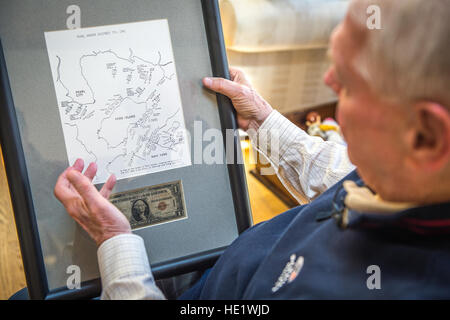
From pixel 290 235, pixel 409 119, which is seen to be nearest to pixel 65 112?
pixel 290 235

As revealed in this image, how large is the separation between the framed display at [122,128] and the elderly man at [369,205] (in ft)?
0.21

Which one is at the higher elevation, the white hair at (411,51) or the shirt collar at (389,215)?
the white hair at (411,51)

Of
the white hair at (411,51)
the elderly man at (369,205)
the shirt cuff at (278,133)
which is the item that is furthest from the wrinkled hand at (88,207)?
the white hair at (411,51)

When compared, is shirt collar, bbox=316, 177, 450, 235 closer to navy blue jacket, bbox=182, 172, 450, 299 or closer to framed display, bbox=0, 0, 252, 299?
navy blue jacket, bbox=182, 172, 450, 299

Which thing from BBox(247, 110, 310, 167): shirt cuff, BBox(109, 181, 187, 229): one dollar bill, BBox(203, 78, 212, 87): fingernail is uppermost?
BBox(203, 78, 212, 87): fingernail

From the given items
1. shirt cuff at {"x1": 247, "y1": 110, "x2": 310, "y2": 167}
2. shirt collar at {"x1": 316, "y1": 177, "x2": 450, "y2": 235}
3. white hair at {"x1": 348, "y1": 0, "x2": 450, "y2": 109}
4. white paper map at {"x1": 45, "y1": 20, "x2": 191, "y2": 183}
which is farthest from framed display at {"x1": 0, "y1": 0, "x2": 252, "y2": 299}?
white hair at {"x1": 348, "y1": 0, "x2": 450, "y2": 109}

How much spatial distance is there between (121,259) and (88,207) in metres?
0.12

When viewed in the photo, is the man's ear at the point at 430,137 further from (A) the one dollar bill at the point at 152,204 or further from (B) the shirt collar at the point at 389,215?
(A) the one dollar bill at the point at 152,204

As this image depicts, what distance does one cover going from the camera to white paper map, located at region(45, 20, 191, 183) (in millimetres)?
756

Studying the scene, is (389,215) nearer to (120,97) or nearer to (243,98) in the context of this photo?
(243,98)

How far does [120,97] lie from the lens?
788 millimetres

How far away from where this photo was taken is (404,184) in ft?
1.59

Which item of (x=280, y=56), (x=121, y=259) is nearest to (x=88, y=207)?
(x=121, y=259)

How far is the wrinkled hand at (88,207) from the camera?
725 mm
